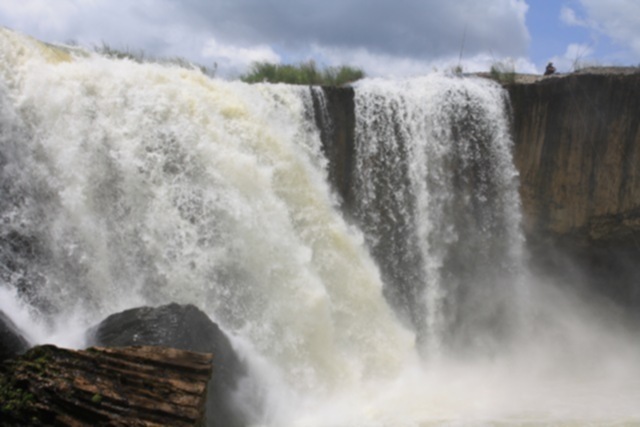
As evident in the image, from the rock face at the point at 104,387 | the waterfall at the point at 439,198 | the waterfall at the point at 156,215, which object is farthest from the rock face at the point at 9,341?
the waterfall at the point at 439,198

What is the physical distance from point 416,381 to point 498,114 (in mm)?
4365

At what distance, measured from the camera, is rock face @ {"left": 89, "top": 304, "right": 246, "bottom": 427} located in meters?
5.72

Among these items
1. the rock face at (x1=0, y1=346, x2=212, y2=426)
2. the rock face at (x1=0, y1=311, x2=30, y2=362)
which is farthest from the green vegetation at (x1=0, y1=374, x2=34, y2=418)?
the rock face at (x1=0, y1=311, x2=30, y2=362)

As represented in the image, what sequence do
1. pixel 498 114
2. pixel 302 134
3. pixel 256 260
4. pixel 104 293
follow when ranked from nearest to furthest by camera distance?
pixel 104 293 → pixel 256 260 → pixel 302 134 → pixel 498 114

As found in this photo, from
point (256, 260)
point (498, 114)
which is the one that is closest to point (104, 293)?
point (256, 260)

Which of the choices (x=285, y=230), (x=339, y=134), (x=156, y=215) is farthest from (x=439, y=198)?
(x=156, y=215)

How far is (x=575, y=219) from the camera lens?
10680 mm

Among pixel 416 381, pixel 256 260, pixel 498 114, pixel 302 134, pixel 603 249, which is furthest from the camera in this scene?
pixel 603 249

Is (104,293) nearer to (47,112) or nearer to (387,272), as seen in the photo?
(47,112)

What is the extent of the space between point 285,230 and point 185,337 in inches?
97.9

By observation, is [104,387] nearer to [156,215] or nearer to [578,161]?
[156,215]

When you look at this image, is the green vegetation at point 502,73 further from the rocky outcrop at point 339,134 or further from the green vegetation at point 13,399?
the green vegetation at point 13,399

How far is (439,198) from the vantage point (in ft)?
32.8

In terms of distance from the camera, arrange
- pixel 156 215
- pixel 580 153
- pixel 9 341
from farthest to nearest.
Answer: pixel 580 153
pixel 156 215
pixel 9 341
